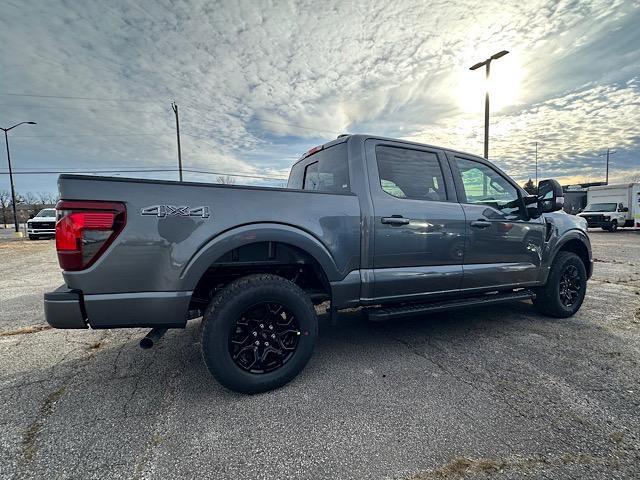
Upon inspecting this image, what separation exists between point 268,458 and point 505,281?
10.2 ft

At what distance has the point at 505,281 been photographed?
3.79 metres

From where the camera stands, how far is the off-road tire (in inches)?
167

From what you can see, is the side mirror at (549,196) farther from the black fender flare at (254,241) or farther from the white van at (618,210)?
the white van at (618,210)

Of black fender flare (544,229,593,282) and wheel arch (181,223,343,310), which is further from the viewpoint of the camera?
black fender flare (544,229,593,282)

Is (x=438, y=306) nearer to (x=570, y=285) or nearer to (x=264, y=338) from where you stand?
(x=264, y=338)

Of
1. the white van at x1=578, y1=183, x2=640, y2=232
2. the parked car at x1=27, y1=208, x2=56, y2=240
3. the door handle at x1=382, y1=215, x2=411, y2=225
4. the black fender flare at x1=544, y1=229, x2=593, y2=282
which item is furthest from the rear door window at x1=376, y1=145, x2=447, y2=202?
the white van at x1=578, y1=183, x2=640, y2=232

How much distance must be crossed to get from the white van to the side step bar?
21741mm

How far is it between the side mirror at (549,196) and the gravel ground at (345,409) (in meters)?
1.39

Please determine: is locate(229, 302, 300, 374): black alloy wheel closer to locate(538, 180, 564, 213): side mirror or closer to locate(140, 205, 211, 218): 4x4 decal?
locate(140, 205, 211, 218): 4x4 decal

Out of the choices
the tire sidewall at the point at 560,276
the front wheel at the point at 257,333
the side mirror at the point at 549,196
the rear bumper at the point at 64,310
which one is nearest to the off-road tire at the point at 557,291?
the tire sidewall at the point at 560,276

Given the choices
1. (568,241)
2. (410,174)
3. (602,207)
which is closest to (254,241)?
(410,174)

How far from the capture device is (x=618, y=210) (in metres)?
20.4

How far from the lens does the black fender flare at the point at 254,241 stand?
2365mm

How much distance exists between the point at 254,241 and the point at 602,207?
1018 inches
